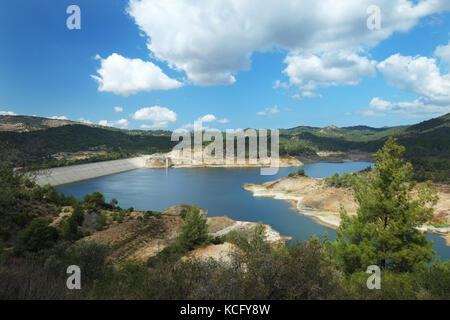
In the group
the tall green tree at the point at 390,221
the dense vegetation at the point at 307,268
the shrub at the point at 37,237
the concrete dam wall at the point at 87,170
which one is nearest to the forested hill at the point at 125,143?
the concrete dam wall at the point at 87,170

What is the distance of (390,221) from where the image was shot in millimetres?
10523

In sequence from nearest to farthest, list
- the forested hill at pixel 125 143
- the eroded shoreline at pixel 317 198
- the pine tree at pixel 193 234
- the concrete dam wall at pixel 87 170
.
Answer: the pine tree at pixel 193 234 → the eroded shoreline at pixel 317 198 → the concrete dam wall at pixel 87 170 → the forested hill at pixel 125 143

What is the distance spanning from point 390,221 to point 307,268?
5384 millimetres

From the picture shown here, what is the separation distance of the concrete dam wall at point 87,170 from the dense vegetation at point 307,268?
57.6 m

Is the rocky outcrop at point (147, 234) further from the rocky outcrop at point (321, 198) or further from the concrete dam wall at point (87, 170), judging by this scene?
the concrete dam wall at point (87, 170)

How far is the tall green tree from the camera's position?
1033 cm

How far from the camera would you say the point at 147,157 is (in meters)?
123

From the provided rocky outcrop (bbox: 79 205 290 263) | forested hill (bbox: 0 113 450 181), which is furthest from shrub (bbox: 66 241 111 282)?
forested hill (bbox: 0 113 450 181)

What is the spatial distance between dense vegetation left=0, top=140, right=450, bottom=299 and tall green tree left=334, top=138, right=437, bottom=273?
0.04 m

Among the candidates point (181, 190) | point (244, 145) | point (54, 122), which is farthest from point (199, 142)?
point (54, 122)

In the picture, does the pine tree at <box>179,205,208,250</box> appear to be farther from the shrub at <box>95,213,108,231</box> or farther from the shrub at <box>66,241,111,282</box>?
the shrub at <box>95,213,108,231</box>

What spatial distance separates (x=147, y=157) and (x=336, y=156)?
107649 mm

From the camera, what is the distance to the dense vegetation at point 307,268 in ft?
22.0

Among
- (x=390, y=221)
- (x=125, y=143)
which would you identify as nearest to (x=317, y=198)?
(x=390, y=221)
